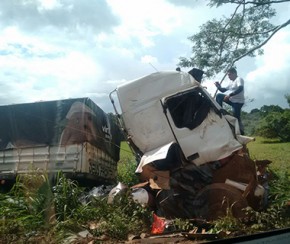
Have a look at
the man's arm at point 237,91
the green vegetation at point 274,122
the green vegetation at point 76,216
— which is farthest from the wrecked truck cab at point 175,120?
the green vegetation at point 274,122

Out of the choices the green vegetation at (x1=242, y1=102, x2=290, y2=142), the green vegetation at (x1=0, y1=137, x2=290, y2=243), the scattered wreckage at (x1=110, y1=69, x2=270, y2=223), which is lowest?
the green vegetation at (x1=0, y1=137, x2=290, y2=243)

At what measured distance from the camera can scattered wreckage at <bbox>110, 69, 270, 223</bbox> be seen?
5.56 m

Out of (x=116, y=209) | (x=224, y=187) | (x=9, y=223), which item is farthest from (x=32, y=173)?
(x=224, y=187)

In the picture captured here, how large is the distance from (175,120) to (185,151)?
23.2 inches

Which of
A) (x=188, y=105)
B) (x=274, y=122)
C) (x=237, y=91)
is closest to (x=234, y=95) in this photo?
(x=237, y=91)

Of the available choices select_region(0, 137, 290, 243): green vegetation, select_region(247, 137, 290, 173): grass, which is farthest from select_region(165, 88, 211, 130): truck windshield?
select_region(0, 137, 290, 243): green vegetation

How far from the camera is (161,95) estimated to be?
6.57 m

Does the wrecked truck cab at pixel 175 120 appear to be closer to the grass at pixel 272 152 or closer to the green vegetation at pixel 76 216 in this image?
the grass at pixel 272 152

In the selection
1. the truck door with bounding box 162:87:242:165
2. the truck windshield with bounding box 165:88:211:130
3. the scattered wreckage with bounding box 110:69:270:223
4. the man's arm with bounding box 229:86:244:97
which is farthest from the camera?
the man's arm with bounding box 229:86:244:97

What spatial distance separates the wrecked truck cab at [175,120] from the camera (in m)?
6.06

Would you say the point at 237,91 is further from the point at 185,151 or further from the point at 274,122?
the point at 274,122

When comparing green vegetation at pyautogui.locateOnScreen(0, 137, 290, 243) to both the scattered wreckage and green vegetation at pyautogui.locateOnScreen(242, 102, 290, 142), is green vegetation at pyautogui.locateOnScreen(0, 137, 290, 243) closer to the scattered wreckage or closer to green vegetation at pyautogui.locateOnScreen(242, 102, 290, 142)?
the scattered wreckage

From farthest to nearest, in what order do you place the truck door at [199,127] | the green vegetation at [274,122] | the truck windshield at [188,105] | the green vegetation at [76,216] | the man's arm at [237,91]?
the green vegetation at [274,122] < the man's arm at [237,91] < the truck windshield at [188,105] < the truck door at [199,127] < the green vegetation at [76,216]

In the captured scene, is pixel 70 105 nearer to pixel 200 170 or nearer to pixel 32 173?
pixel 32 173
